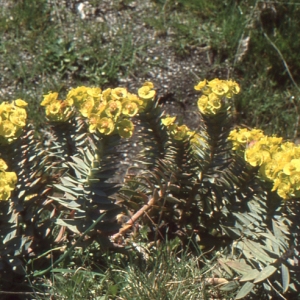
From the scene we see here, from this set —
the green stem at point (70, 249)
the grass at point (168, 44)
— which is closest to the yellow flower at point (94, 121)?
the green stem at point (70, 249)

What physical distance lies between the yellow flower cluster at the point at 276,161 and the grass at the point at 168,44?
1.85 m

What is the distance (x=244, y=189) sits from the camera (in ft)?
7.88

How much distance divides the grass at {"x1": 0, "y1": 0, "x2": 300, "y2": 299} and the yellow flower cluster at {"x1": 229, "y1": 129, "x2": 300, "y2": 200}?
1848mm

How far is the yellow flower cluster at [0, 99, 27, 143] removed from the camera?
204 cm

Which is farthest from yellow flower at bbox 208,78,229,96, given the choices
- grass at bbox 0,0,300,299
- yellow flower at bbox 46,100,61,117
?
grass at bbox 0,0,300,299

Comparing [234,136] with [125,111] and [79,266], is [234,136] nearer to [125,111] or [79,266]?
[125,111]

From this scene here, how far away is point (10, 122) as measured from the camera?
6.74ft

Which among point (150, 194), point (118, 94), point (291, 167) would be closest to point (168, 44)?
point (150, 194)

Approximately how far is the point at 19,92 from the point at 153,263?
6.28 feet

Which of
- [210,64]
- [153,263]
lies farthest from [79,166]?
[210,64]

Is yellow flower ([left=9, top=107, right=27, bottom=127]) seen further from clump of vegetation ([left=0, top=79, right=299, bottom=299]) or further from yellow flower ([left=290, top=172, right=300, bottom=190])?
yellow flower ([left=290, top=172, right=300, bottom=190])

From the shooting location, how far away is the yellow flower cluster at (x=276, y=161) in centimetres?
194

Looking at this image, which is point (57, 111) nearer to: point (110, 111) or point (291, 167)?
point (110, 111)

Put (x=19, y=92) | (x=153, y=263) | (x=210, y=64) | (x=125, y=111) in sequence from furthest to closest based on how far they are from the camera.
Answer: (x=210, y=64) < (x=19, y=92) < (x=153, y=263) < (x=125, y=111)
